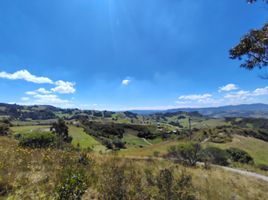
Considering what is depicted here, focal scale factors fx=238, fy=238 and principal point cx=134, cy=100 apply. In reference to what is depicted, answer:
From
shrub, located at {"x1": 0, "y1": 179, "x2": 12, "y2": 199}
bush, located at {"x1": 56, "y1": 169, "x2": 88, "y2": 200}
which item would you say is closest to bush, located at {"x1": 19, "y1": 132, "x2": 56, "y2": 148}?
shrub, located at {"x1": 0, "y1": 179, "x2": 12, "y2": 199}

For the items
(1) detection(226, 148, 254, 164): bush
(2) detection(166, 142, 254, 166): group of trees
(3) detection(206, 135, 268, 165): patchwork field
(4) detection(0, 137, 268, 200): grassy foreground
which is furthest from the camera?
(3) detection(206, 135, 268, 165): patchwork field

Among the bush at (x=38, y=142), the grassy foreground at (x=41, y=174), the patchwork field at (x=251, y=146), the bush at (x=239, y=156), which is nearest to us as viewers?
the grassy foreground at (x=41, y=174)

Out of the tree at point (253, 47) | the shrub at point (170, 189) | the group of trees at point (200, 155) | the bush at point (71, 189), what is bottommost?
the group of trees at point (200, 155)

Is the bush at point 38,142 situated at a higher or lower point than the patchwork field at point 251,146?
higher

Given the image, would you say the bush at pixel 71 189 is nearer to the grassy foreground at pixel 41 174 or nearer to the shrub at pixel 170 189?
the grassy foreground at pixel 41 174

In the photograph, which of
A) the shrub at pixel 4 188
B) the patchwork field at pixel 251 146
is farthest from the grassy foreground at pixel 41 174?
the patchwork field at pixel 251 146

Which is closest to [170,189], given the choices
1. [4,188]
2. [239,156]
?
[4,188]

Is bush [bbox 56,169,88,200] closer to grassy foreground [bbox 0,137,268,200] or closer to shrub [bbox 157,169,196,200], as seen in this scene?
grassy foreground [bbox 0,137,268,200]

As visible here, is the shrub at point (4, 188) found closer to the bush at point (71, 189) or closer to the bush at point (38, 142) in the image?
the bush at point (71, 189)

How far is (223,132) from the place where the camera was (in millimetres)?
88062

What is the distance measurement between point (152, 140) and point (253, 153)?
2438 inches

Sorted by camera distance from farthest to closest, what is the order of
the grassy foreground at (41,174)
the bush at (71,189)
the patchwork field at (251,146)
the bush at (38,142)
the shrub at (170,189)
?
the patchwork field at (251,146), the bush at (38,142), the shrub at (170,189), the grassy foreground at (41,174), the bush at (71,189)

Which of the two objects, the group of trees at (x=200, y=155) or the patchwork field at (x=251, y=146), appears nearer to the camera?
the group of trees at (x=200, y=155)

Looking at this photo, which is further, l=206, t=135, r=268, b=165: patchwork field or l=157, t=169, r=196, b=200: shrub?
l=206, t=135, r=268, b=165: patchwork field
